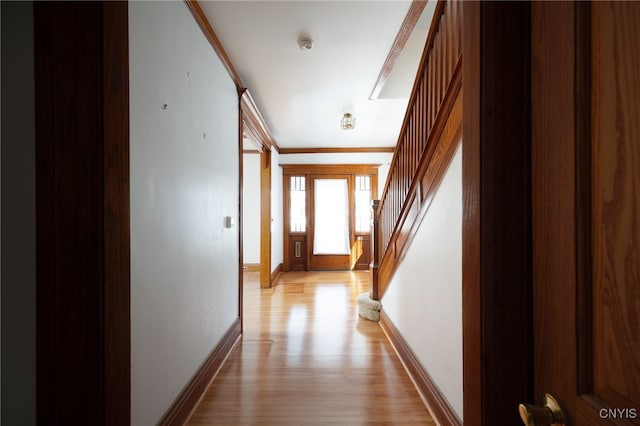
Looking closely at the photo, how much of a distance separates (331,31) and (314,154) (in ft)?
14.3

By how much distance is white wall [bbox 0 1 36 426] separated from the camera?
0.89m

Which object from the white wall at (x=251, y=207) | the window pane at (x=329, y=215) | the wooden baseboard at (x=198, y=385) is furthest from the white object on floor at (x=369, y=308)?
the white wall at (x=251, y=207)

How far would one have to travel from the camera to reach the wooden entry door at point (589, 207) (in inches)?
19.4

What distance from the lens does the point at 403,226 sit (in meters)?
2.61

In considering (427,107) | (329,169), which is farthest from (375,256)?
(329,169)

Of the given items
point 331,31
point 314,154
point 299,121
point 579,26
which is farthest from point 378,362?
point 314,154

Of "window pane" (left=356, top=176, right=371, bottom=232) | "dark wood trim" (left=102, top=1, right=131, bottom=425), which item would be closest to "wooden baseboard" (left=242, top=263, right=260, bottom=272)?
"window pane" (left=356, top=176, right=371, bottom=232)

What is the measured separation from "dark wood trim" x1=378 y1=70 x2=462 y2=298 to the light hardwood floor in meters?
0.87

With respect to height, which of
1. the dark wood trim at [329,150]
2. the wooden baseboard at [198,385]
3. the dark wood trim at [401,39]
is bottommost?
the wooden baseboard at [198,385]

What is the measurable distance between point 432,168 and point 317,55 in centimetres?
165

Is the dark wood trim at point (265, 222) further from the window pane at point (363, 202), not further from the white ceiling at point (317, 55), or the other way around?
the window pane at point (363, 202)

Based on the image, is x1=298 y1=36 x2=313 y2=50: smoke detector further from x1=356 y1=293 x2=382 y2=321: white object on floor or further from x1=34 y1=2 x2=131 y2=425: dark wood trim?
x1=356 y1=293 x2=382 y2=321: white object on floor

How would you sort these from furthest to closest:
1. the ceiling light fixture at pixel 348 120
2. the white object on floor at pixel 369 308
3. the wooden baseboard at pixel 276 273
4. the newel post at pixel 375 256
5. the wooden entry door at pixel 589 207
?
the wooden baseboard at pixel 276 273 < the ceiling light fixture at pixel 348 120 < the newel post at pixel 375 256 < the white object on floor at pixel 369 308 < the wooden entry door at pixel 589 207

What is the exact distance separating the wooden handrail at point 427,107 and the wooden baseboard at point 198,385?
1.71 m
